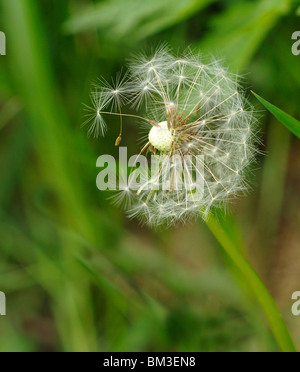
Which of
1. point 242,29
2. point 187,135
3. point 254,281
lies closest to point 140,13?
point 242,29

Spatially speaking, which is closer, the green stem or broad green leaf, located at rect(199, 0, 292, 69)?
the green stem

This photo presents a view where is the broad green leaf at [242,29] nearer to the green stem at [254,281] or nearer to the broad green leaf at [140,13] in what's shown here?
the broad green leaf at [140,13]

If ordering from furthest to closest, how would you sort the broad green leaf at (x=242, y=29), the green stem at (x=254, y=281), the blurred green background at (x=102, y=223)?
the blurred green background at (x=102, y=223) < the broad green leaf at (x=242, y=29) < the green stem at (x=254, y=281)

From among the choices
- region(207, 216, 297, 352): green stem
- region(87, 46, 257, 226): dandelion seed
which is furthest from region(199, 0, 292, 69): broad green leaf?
Result: region(207, 216, 297, 352): green stem

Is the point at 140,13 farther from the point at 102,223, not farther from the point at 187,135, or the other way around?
the point at 102,223

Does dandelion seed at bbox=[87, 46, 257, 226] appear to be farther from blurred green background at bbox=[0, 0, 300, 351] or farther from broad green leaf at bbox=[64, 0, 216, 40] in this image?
blurred green background at bbox=[0, 0, 300, 351]

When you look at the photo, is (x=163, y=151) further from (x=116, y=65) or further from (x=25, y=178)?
(x=25, y=178)

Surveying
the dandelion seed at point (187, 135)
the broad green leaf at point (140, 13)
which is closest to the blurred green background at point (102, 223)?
the broad green leaf at point (140, 13)
